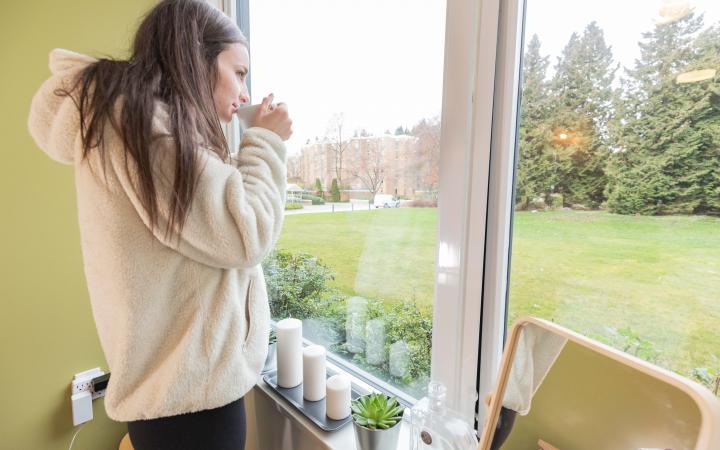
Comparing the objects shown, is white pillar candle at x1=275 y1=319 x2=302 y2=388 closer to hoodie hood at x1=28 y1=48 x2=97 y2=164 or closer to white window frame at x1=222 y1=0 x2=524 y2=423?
white window frame at x1=222 y1=0 x2=524 y2=423

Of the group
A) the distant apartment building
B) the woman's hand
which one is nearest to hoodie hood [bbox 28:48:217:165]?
the woman's hand

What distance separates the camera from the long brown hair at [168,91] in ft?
1.76

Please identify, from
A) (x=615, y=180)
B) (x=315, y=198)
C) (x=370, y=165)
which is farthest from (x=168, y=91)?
(x=615, y=180)

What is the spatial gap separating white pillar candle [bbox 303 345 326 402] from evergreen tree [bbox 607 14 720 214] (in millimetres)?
752

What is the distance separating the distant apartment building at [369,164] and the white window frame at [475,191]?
0.12m

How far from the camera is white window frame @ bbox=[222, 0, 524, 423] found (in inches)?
26.4

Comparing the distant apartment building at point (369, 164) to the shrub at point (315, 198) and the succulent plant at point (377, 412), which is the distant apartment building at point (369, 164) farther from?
the succulent plant at point (377, 412)

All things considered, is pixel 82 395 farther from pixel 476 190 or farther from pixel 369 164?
pixel 476 190

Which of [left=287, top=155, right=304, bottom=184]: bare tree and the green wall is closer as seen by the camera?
the green wall

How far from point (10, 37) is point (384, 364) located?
1417mm

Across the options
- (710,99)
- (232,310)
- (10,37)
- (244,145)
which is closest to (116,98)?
(244,145)

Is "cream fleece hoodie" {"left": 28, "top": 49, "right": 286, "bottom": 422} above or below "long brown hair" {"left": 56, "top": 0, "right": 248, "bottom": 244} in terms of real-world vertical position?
below

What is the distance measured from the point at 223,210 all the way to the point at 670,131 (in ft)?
2.14

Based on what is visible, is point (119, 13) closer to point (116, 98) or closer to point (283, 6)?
point (283, 6)
